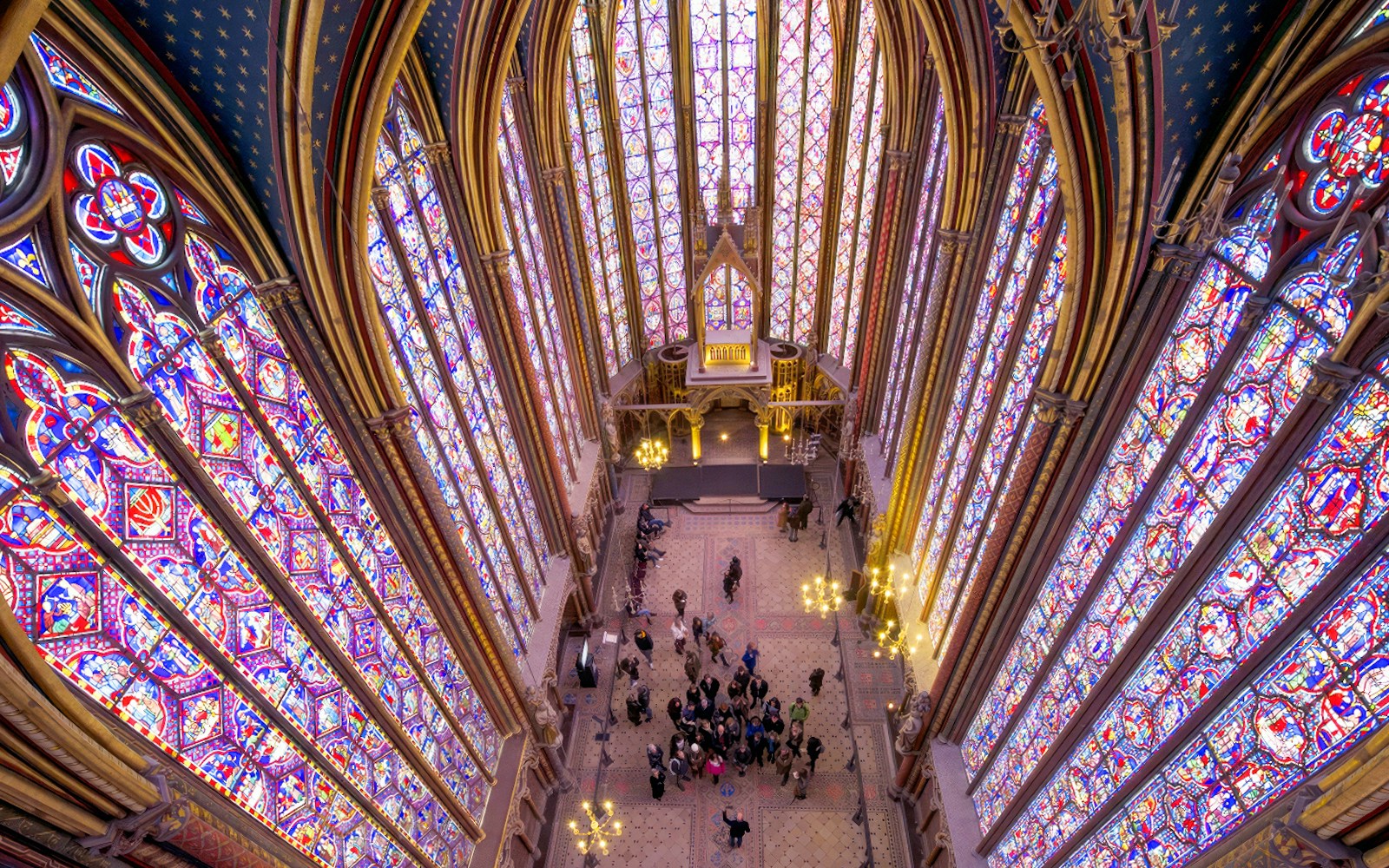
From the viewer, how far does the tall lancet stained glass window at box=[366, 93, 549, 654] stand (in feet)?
38.1

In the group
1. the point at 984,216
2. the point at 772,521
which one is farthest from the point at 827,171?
the point at 772,521

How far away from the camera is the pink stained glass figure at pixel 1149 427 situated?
7.49 metres

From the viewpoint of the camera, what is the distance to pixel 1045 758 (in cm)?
1134

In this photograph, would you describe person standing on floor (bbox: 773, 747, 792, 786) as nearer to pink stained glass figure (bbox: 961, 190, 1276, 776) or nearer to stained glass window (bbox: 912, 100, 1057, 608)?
stained glass window (bbox: 912, 100, 1057, 608)

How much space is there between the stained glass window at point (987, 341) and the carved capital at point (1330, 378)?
219 inches

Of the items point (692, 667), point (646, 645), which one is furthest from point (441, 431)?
point (692, 667)

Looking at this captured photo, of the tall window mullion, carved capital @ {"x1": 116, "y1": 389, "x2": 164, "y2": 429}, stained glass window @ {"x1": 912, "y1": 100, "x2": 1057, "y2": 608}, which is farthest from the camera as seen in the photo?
stained glass window @ {"x1": 912, "y1": 100, "x2": 1057, "y2": 608}

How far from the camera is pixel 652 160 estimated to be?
22.9 m

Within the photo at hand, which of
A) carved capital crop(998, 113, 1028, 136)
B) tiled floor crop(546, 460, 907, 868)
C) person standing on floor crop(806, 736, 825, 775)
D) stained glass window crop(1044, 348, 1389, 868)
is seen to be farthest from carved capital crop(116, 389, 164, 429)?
person standing on floor crop(806, 736, 825, 775)

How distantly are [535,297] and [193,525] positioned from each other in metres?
11.3

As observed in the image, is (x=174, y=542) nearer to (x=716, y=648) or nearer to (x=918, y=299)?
(x=716, y=648)

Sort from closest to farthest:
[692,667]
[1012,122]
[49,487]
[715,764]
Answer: [49,487] < [1012,122] < [715,764] < [692,667]

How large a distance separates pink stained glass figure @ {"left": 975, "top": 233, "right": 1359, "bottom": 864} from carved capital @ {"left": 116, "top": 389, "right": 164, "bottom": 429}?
34.9 ft

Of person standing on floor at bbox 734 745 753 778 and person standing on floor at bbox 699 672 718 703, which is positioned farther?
person standing on floor at bbox 699 672 718 703
